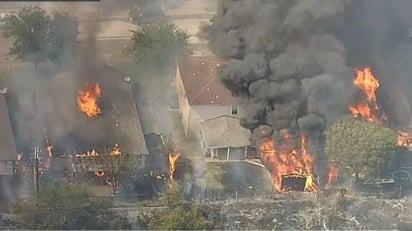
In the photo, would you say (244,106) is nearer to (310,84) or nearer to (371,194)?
(310,84)

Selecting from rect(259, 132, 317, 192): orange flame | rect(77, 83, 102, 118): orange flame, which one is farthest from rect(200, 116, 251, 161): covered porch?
rect(77, 83, 102, 118): orange flame

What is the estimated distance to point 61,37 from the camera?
2412 centimetres

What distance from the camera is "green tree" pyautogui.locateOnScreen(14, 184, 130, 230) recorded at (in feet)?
59.2

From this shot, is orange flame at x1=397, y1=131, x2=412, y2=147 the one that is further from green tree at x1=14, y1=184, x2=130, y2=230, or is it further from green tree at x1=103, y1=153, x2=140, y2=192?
green tree at x1=14, y1=184, x2=130, y2=230

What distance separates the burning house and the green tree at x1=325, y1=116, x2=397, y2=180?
592 millimetres

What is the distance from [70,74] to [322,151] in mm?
7728

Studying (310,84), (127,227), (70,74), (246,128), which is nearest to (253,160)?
(246,128)

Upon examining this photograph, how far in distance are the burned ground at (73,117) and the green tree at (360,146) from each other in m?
5.07

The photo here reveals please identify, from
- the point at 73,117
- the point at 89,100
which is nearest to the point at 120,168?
the point at 73,117

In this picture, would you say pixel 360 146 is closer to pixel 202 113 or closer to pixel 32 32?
pixel 202 113

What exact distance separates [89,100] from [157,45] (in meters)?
3.55

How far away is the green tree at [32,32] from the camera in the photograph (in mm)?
23625

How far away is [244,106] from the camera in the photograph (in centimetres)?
Result: 2200

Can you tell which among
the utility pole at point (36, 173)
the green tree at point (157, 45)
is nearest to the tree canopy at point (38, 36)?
the green tree at point (157, 45)
